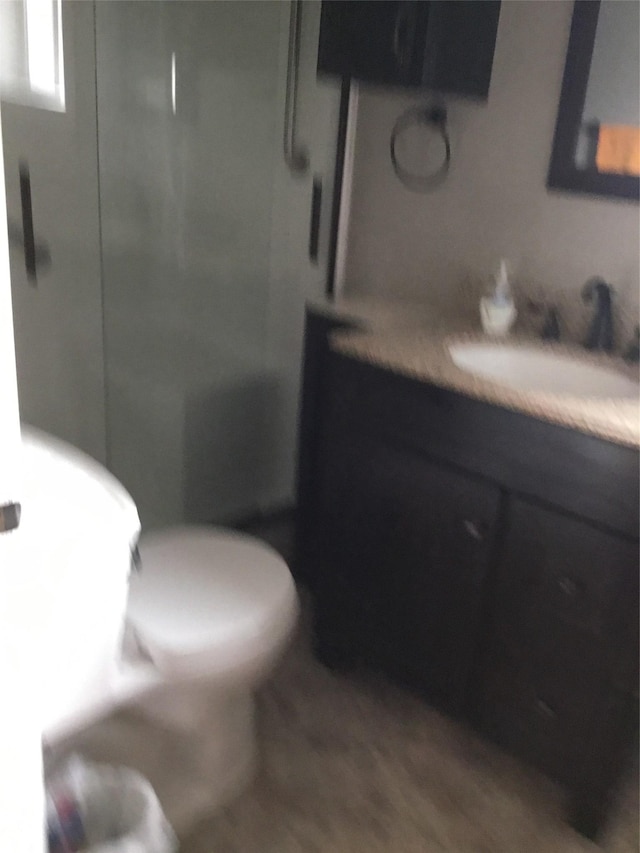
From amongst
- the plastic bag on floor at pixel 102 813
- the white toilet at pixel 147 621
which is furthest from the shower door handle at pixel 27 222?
the plastic bag on floor at pixel 102 813

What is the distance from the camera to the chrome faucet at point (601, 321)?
1.75 m

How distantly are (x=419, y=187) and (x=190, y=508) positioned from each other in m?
1.12

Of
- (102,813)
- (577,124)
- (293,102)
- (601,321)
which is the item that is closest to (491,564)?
(601,321)

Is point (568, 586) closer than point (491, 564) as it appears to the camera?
Yes

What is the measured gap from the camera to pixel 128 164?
2.02 meters

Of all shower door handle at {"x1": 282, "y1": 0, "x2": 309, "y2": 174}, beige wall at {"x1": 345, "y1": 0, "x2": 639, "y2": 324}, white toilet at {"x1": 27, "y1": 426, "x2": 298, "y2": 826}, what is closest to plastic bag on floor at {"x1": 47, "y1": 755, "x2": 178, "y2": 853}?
white toilet at {"x1": 27, "y1": 426, "x2": 298, "y2": 826}

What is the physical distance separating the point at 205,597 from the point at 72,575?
16.7 inches

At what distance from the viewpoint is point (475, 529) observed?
5.22 feet

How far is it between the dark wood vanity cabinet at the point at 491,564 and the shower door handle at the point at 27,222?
0.74m

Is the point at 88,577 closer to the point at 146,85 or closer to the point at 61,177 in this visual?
the point at 61,177

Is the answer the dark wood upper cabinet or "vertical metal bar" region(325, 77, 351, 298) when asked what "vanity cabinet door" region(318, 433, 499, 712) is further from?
the dark wood upper cabinet

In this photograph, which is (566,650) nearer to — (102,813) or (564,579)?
(564,579)

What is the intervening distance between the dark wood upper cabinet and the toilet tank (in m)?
1.12

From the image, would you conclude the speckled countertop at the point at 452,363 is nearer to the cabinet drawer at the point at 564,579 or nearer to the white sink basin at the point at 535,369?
the white sink basin at the point at 535,369
